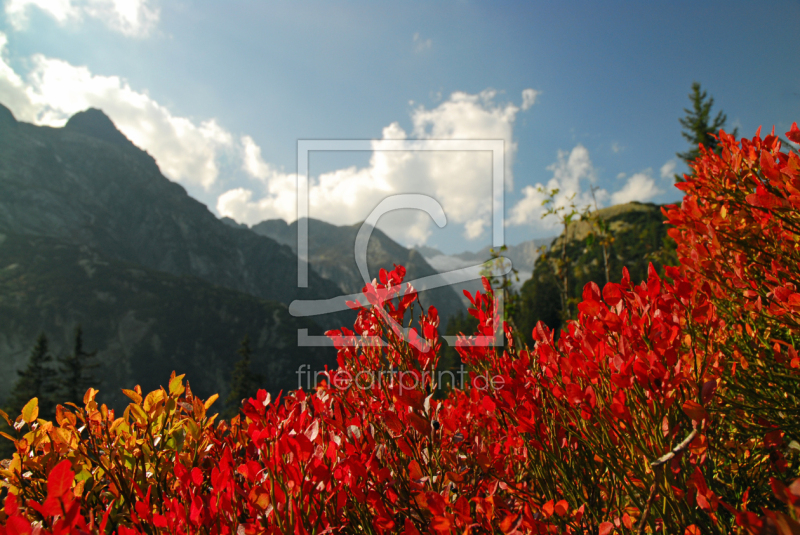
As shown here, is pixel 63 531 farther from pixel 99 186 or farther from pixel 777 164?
pixel 99 186

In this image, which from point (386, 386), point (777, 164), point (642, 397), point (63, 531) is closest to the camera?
point (63, 531)

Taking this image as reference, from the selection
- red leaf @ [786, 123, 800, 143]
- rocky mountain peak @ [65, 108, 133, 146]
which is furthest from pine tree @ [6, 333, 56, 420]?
rocky mountain peak @ [65, 108, 133, 146]

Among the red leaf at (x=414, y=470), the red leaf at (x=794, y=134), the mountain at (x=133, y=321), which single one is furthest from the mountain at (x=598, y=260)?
the mountain at (x=133, y=321)

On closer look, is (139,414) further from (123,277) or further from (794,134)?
(123,277)

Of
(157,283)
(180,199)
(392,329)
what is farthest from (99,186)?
→ (392,329)

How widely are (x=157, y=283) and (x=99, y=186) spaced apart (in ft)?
194

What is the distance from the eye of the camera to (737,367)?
1.88m

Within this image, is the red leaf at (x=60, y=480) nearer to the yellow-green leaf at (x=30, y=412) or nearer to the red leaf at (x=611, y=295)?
the yellow-green leaf at (x=30, y=412)

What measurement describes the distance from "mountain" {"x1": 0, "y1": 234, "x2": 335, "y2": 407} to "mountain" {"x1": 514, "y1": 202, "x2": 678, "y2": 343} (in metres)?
32.7

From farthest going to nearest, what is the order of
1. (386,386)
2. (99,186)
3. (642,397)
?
(99,186) → (386,386) → (642,397)

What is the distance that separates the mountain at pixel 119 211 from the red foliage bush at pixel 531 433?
319 ft

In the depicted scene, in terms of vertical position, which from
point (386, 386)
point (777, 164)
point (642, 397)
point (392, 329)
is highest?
point (777, 164)

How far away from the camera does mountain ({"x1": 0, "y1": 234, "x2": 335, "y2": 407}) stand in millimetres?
56500

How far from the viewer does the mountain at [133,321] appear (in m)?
56.5
